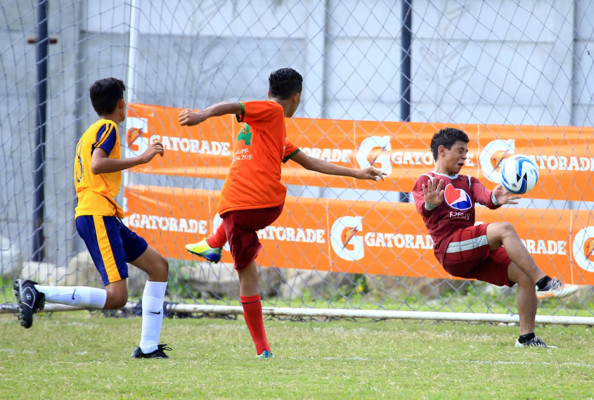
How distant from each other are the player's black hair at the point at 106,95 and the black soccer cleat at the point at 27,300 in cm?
109

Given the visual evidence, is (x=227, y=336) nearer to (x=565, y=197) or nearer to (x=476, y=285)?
(x=565, y=197)

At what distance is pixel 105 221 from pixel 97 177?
10.2 inches

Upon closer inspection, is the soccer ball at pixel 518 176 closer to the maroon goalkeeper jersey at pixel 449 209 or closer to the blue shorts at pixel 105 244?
the maroon goalkeeper jersey at pixel 449 209

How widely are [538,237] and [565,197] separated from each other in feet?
1.24

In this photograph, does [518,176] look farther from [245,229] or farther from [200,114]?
[200,114]

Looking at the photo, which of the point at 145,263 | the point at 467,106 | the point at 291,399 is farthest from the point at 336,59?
the point at 291,399

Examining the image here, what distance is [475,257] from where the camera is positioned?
512 cm

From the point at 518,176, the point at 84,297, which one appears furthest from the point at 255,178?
the point at 518,176

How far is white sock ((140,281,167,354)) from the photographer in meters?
4.76

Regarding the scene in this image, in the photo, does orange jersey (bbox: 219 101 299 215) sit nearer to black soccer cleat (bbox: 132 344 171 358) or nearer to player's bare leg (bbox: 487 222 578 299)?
black soccer cleat (bbox: 132 344 171 358)

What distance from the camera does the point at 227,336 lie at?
5.90 meters

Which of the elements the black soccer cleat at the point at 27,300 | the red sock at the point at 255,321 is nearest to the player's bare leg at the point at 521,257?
the red sock at the point at 255,321

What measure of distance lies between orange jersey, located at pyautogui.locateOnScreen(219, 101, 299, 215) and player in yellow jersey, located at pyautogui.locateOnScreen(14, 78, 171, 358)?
0.45 metres

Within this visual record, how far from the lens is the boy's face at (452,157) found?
5266mm
